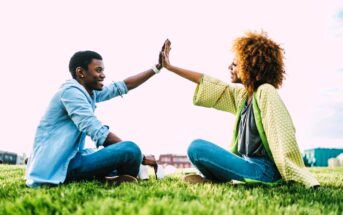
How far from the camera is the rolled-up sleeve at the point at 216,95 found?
5.49 meters

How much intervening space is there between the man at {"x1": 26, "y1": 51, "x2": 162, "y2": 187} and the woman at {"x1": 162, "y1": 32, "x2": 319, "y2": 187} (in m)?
0.90

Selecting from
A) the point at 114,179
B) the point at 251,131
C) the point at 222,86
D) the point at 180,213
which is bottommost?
the point at 114,179

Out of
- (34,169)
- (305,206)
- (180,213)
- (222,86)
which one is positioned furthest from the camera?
(222,86)

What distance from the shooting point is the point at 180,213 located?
2.54m

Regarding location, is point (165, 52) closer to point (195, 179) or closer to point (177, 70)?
point (177, 70)

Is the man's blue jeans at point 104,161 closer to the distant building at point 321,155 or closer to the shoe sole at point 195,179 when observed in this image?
the shoe sole at point 195,179

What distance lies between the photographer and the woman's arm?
5734 millimetres

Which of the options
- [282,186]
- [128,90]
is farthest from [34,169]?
[282,186]

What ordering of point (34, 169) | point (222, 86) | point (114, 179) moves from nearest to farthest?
point (34, 169)
point (114, 179)
point (222, 86)

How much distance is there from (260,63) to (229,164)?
1.37m

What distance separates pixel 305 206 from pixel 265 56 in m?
2.19

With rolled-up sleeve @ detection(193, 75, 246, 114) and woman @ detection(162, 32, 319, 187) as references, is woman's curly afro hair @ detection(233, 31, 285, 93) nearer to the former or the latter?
woman @ detection(162, 32, 319, 187)

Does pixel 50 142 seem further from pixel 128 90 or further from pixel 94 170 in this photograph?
pixel 128 90

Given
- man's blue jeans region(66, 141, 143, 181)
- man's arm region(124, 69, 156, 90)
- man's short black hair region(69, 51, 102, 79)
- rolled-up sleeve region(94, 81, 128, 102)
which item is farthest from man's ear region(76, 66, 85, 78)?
man's arm region(124, 69, 156, 90)
